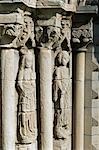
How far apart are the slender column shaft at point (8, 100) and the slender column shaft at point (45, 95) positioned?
0.69 metres

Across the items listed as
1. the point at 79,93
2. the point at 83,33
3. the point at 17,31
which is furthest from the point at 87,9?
the point at 17,31

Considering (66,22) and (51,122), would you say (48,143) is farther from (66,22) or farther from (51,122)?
(66,22)

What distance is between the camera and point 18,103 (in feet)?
34.9

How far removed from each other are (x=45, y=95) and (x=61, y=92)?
0.54 m

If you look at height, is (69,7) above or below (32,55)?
above

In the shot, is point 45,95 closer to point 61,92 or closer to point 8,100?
point 61,92

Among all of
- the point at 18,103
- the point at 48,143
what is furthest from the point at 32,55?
the point at 48,143

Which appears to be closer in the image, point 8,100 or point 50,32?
→ point 8,100

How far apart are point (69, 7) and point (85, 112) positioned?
2325mm

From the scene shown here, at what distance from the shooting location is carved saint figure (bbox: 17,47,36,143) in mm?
10617

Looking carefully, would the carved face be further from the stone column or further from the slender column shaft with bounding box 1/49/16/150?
the slender column shaft with bounding box 1/49/16/150

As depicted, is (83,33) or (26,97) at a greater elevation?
(83,33)

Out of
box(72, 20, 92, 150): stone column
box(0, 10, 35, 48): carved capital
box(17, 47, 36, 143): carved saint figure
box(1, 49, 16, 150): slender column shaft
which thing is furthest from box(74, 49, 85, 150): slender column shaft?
box(1, 49, 16, 150): slender column shaft

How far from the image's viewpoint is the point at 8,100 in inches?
407
